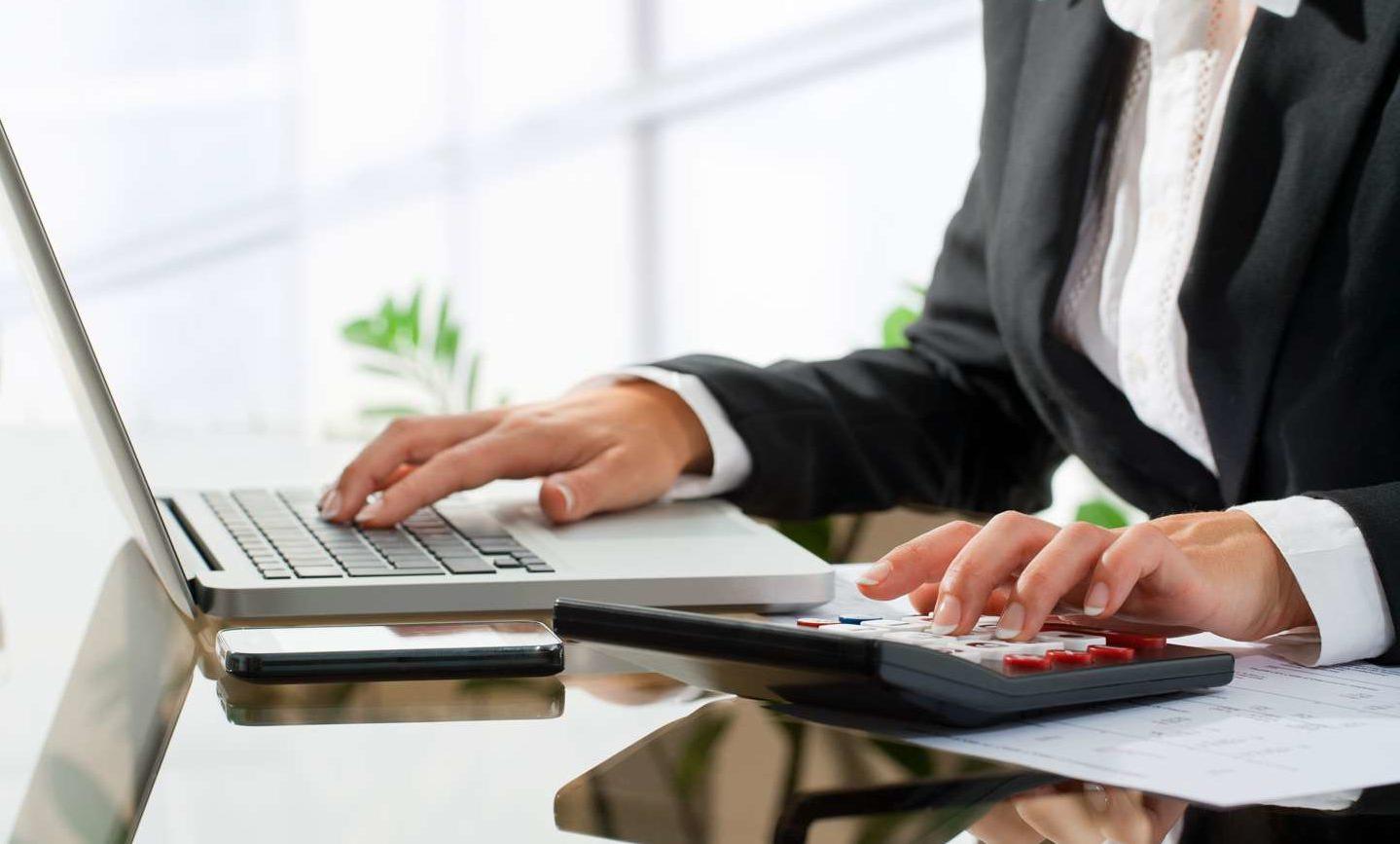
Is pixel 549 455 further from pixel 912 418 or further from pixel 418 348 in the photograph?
pixel 418 348

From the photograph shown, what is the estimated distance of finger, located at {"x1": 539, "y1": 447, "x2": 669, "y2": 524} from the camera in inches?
36.7

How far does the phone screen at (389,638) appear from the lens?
0.60 metres

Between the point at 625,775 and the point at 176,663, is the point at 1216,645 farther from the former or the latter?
the point at 176,663

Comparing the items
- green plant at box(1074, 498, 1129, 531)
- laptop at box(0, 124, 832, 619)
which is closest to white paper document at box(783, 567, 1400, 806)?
laptop at box(0, 124, 832, 619)

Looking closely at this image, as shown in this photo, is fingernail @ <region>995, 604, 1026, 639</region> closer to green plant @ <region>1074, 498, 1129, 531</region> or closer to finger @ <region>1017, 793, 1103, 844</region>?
finger @ <region>1017, 793, 1103, 844</region>

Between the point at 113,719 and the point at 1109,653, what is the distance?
0.36 metres

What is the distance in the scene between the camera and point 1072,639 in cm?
58

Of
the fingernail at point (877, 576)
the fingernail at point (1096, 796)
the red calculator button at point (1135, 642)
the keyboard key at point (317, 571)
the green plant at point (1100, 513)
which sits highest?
the fingernail at point (1096, 796)

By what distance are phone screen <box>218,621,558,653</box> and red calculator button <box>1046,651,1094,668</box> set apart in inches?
7.8

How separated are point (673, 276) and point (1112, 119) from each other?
3.93 m

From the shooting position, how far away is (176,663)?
24.9 inches

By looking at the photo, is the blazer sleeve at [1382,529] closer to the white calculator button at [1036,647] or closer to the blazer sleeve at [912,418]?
the white calculator button at [1036,647]

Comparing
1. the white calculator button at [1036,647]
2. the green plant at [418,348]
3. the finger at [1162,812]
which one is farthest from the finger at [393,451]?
the green plant at [418,348]

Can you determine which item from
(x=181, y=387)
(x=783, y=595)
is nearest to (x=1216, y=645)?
(x=783, y=595)
